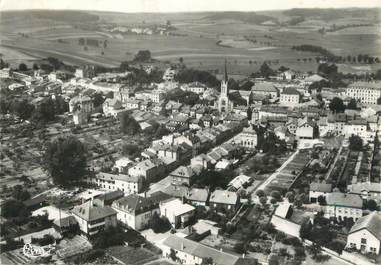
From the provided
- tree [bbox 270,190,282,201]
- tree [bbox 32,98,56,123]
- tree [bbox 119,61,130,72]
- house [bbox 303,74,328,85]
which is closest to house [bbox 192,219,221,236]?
tree [bbox 270,190,282,201]

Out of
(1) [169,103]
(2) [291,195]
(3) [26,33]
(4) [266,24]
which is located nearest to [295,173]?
(2) [291,195]

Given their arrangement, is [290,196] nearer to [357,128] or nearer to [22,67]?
[357,128]

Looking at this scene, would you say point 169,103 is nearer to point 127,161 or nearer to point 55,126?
point 55,126

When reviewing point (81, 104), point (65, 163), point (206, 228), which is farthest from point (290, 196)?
point (81, 104)

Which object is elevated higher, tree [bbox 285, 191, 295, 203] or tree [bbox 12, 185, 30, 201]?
tree [bbox 12, 185, 30, 201]

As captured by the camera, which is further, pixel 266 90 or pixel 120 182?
pixel 266 90

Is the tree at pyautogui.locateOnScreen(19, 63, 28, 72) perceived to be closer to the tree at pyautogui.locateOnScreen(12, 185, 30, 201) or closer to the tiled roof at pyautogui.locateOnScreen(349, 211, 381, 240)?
the tree at pyautogui.locateOnScreen(12, 185, 30, 201)
